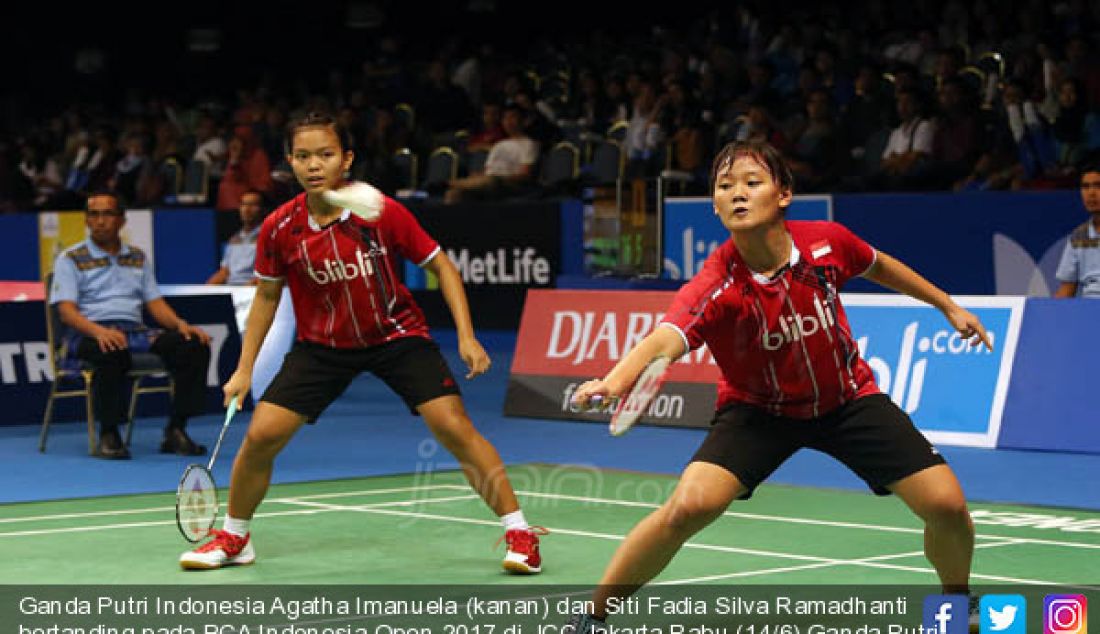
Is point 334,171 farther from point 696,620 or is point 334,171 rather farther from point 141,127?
point 141,127

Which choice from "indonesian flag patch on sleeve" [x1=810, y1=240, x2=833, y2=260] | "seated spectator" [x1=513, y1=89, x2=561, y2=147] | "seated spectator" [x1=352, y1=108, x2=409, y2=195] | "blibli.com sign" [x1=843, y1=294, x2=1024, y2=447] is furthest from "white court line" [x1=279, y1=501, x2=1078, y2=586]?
"seated spectator" [x1=352, y1=108, x2=409, y2=195]

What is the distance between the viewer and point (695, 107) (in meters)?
19.0

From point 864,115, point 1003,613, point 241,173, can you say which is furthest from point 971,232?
point 241,173

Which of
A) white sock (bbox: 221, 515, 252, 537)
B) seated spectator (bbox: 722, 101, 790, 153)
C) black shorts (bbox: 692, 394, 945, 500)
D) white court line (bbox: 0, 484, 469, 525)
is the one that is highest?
seated spectator (bbox: 722, 101, 790, 153)

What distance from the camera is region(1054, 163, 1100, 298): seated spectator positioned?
1173 cm

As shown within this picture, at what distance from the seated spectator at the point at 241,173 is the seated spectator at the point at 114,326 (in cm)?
1042

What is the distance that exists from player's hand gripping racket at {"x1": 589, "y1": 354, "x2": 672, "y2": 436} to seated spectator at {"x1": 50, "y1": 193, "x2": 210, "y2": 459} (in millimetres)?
6944

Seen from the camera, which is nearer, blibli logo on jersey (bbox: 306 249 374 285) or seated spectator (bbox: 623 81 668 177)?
blibli logo on jersey (bbox: 306 249 374 285)

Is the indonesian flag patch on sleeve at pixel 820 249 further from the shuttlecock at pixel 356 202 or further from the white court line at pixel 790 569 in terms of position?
the shuttlecock at pixel 356 202

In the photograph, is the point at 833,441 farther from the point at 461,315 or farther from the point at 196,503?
the point at 196,503

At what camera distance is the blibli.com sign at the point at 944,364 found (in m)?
11.5

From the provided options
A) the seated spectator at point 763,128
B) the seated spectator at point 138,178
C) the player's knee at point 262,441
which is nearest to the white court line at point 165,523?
the player's knee at point 262,441

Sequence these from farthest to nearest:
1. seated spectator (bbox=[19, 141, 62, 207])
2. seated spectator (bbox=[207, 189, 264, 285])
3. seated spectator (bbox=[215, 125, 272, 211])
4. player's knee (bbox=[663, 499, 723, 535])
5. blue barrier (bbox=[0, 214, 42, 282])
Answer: seated spectator (bbox=[19, 141, 62, 207]) → blue barrier (bbox=[0, 214, 42, 282]) → seated spectator (bbox=[215, 125, 272, 211]) → seated spectator (bbox=[207, 189, 264, 285]) → player's knee (bbox=[663, 499, 723, 535])

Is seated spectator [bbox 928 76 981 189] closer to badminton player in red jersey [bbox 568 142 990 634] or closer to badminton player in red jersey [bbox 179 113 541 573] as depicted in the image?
badminton player in red jersey [bbox 179 113 541 573]
